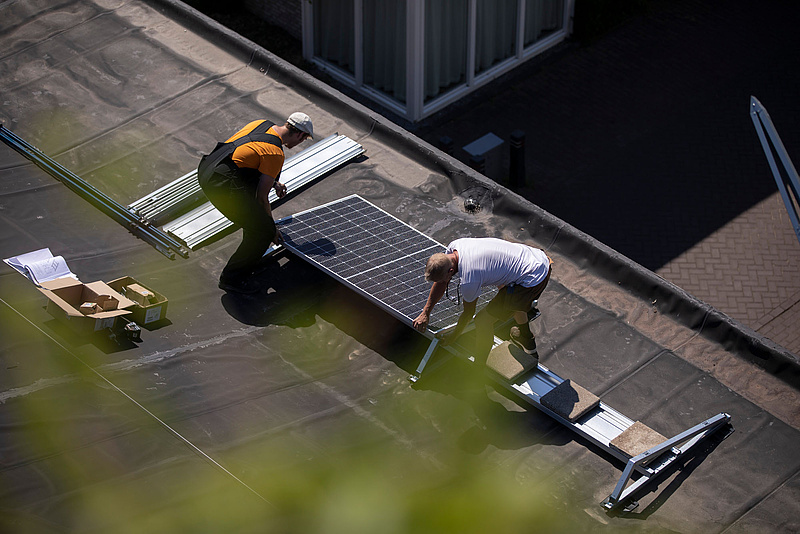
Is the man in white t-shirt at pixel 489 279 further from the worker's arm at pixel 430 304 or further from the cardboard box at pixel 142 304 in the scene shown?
the cardboard box at pixel 142 304

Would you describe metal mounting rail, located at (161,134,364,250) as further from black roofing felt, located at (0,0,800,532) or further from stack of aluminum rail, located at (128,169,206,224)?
black roofing felt, located at (0,0,800,532)

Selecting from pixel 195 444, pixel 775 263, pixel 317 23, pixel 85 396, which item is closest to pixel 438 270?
pixel 195 444

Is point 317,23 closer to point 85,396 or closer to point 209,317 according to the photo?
point 209,317

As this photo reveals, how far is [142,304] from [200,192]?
187 centimetres

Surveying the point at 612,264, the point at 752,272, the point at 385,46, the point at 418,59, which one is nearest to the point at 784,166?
the point at 612,264

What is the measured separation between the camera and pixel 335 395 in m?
7.66

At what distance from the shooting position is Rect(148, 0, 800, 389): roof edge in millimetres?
7958

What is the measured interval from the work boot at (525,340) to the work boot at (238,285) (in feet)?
7.62

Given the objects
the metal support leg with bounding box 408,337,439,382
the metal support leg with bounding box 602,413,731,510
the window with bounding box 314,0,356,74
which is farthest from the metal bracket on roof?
the window with bounding box 314,0,356,74

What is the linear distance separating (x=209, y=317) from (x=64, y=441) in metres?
1.79

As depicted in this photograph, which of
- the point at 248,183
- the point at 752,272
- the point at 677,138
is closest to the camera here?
the point at 248,183

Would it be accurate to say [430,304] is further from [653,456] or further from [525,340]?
[653,456]

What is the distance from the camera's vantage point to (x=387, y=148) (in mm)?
10414

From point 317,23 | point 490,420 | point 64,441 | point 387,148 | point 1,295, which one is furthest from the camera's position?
point 317,23
